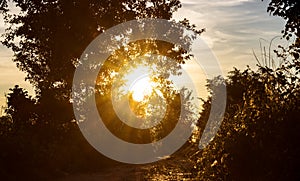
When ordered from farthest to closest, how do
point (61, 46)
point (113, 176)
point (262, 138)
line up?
point (61, 46), point (113, 176), point (262, 138)

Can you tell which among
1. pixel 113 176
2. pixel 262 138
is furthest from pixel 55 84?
pixel 262 138

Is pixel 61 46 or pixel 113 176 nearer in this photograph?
pixel 113 176

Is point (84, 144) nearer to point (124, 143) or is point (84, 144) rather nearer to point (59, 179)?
point (124, 143)

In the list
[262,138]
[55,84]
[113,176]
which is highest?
[55,84]

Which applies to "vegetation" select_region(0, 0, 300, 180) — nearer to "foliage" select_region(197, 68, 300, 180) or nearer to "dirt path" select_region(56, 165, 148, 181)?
"dirt path" select_region(56, 165, 148, 181)

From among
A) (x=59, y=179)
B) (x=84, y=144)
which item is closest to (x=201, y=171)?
(x=59, y=179)

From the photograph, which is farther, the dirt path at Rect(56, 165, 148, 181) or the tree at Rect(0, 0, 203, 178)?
the tree at Rect(0, 0, 203, 178)

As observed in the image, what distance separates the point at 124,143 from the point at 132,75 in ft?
19.2

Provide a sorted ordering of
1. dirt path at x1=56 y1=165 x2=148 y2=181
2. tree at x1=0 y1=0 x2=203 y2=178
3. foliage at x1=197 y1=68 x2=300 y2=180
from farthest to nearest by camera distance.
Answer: tree at x1=0 y1=0 x2=203 y2=178
dirt path at x1=56 y1=165 x2=148 y2=181
foliage at x1=197 y1=68 x2=300 y2=180

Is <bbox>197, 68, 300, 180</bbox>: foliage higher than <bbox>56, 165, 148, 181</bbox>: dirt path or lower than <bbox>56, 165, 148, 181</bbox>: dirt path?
lower

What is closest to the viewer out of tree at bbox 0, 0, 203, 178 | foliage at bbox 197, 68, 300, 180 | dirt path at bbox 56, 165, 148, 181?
foliage at bbox 197, 68, 300, 180

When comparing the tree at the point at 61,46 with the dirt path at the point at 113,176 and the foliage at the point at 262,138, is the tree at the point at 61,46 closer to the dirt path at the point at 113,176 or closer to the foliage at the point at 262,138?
the dirt path at the point at 113,176

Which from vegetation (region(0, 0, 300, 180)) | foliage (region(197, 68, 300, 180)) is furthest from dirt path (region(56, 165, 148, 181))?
foliage (region(197, 68, 300, 180))

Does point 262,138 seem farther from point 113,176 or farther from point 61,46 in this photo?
point 61,46
